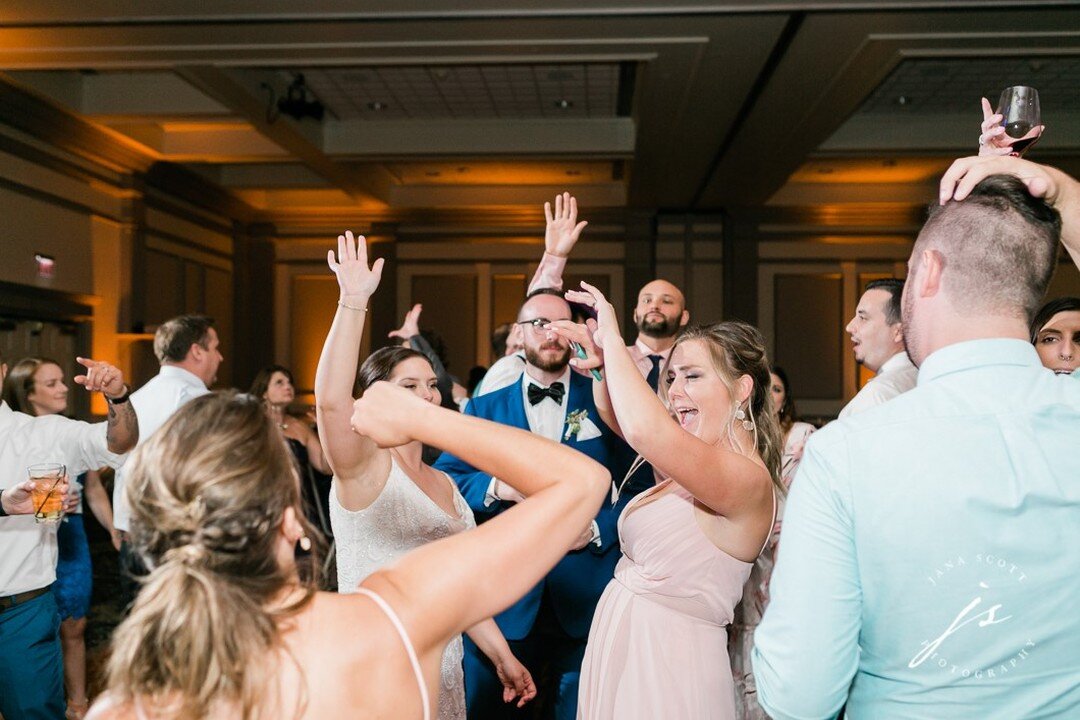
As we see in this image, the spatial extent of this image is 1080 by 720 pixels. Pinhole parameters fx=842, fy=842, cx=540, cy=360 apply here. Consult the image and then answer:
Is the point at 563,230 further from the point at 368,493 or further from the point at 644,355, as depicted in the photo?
the point at 644,355

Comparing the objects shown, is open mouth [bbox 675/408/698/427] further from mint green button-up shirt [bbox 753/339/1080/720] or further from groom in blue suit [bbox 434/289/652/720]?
mint green button-up shirt [bbox 753/339/1080/720]

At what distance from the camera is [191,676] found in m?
0.88

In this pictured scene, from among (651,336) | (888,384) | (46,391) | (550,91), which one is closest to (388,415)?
(888,384)

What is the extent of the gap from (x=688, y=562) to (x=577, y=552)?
0.94 m

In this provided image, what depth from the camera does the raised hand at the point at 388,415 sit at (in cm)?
103

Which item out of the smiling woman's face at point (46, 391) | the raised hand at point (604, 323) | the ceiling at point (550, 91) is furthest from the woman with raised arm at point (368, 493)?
the ceiling at point (550, 91)

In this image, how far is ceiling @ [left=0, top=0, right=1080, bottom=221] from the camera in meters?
4.78

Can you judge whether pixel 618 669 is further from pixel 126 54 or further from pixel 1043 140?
pixel 1043 140

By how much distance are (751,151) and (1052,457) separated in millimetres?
6693

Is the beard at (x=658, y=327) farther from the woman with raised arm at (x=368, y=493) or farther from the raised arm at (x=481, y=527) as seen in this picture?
the raised arm at (x=481, y=527)

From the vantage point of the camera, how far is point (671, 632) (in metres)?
1.79

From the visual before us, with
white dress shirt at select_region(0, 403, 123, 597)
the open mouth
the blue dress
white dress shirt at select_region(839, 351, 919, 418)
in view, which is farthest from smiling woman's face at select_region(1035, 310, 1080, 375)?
the blue dress

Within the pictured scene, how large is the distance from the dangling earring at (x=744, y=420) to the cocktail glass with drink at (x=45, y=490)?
179 centimetres

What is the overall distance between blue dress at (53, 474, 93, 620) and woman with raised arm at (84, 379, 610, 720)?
3003 mm
